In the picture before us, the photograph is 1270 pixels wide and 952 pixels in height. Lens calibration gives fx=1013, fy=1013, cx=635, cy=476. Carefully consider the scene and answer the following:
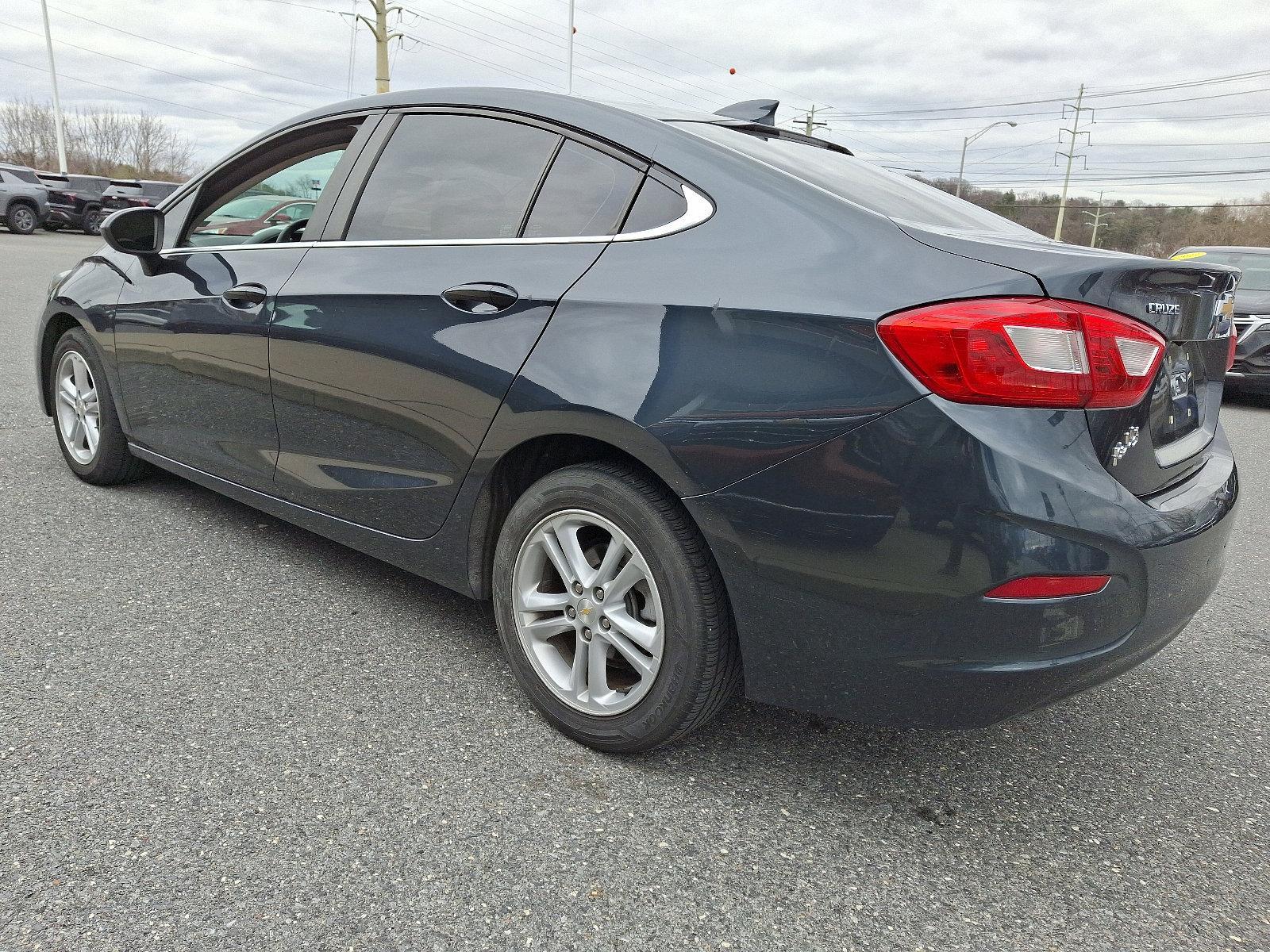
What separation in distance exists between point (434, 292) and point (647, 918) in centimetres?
159

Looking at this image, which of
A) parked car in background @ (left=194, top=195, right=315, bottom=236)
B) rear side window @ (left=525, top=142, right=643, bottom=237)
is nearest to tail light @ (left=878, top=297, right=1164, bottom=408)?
rear side window @ (left=525, top=142, right=643, bottom=237)

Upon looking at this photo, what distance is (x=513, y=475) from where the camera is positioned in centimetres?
259

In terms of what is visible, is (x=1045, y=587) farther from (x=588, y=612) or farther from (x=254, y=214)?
(x=254, y=214)

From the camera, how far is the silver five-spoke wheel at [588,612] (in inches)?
90.4

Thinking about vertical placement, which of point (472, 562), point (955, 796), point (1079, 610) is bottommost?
point (955, 796)

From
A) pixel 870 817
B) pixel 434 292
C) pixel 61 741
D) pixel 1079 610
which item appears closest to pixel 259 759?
pixel 61 741

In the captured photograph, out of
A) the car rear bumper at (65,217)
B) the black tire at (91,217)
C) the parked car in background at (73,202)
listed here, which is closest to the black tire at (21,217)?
the parked car in background at (73,202)

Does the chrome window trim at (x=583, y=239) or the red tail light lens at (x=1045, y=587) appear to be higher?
the chrome window trim at (x=583, y=239)

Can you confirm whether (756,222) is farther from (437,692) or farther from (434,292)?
(437,692)

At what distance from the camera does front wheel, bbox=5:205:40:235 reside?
81.3 feet

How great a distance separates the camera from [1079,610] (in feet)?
6.20

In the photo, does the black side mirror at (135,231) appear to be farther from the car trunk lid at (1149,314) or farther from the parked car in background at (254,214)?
the car trunk lid at (1149,314)

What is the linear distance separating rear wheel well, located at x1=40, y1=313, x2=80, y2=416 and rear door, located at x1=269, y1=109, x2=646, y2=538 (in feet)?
5.93

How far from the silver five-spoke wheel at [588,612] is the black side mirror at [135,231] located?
7.03 feet
